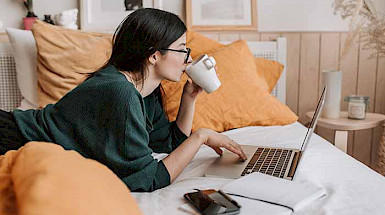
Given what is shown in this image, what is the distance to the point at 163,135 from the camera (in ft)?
5.50

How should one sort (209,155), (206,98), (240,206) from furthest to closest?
1. (206,98)
2. (209,155)
3. (240,206)

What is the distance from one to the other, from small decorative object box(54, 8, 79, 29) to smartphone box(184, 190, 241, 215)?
5.01ft

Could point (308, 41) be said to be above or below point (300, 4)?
below

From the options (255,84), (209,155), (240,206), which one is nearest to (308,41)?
(255,84)

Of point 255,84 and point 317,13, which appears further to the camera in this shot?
point 317,13

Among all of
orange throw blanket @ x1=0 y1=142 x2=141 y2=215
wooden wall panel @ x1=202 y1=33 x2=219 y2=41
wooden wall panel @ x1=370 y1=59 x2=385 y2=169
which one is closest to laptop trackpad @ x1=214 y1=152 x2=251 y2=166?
orange throw blanket @ x1=0 y1=142 x2=141 y2=215

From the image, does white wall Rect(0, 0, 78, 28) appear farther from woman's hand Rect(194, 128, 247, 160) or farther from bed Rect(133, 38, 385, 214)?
woman's hand Rect(194, 128, 247, 160)

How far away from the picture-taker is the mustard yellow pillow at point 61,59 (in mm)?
2018

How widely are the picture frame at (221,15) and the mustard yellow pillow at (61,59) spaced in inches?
23.1

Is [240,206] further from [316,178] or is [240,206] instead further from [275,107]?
[275,107]

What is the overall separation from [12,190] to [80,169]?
7.7 inches

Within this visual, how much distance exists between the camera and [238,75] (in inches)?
80.7

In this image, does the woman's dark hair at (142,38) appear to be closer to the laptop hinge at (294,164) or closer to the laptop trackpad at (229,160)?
the laptop trackpad at (229,160)

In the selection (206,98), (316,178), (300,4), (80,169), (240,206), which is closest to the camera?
(80,169)
